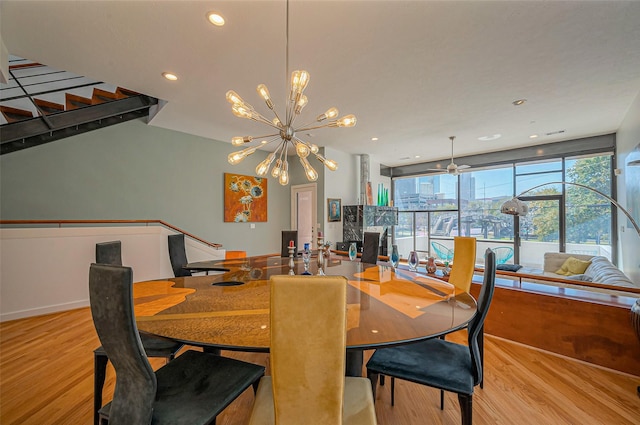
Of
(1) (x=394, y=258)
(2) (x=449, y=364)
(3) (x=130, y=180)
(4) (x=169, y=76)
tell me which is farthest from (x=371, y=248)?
(3) (x=130, y=180)

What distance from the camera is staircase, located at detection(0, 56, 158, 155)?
10.2 feet

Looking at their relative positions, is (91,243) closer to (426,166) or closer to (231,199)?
(231,199)

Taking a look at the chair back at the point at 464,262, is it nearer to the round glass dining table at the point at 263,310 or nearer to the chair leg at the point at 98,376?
the round glass dining table at the point at 263,310

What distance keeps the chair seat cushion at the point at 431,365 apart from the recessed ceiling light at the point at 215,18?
101 inches

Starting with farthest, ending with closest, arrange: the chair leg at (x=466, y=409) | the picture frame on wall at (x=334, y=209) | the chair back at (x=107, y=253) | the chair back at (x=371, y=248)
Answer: the picture frame on wall at (x=334, y=209) < the chair back at (x=371, y=248) < the chair back at (x=107, y=253) < the chair leg at (x=466, y=409)

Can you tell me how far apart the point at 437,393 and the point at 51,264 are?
14.9 feet

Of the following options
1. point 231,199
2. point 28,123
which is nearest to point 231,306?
point 28,123

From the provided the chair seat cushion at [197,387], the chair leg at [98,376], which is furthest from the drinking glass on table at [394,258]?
the chair leg at [98,376]

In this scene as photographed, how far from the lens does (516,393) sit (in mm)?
1976

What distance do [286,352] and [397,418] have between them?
4.45 feet

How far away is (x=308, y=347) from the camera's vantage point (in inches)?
35.5

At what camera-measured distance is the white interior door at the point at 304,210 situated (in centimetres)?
609

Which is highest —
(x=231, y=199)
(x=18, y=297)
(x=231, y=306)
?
(x=231, y=199)

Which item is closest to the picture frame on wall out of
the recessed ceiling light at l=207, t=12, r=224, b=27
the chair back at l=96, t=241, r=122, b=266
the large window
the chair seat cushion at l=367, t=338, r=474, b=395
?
the large window
